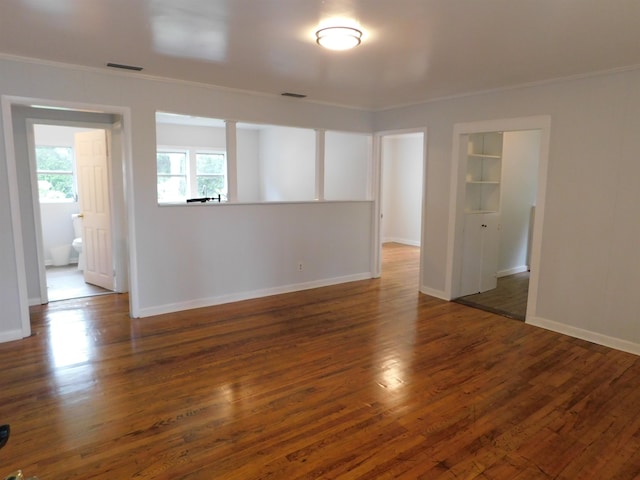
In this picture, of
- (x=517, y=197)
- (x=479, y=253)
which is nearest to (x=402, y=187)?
(x=517, y=197)

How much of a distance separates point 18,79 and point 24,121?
1.27 metres

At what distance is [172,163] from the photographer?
8.77m

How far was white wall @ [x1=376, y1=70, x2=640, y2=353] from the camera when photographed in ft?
11.8

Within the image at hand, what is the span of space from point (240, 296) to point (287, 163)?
184 inches

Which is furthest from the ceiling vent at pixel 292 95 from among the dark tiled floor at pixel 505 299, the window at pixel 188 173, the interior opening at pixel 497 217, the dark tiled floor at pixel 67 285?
the window at pixel 188 173

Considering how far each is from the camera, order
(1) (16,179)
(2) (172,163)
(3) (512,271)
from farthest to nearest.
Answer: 1. (2) (172,163)
2. (3) (512,271)
3. (1) (16,179)

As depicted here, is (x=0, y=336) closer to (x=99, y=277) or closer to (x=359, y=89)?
(x=99, y=277)

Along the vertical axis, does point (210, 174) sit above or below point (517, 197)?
above

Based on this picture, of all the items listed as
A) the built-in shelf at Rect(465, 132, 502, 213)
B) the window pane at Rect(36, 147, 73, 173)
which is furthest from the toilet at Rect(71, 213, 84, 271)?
the built-in shelf at Rect(465, 132, 502, 213)

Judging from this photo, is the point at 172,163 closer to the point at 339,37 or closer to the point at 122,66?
the point at 122,66

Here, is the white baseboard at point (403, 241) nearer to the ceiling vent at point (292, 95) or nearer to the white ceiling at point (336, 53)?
the ceiling vent at point (292, 95)

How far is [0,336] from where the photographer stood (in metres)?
3.70

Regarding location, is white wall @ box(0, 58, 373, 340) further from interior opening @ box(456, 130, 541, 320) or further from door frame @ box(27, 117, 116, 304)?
interior opening @ box(456, 130, 541, 320)

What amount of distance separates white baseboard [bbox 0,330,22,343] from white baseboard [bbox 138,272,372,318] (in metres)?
1.03
